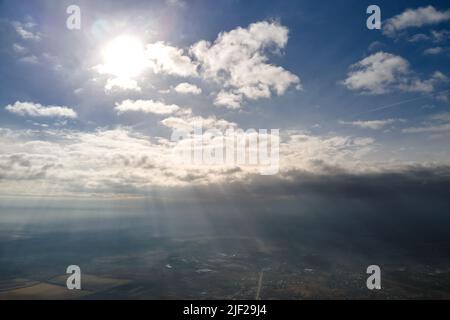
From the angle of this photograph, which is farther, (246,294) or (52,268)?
(52,268)

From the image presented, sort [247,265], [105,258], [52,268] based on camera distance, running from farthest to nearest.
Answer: [105,258], [247,265], [52,268]
